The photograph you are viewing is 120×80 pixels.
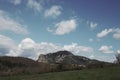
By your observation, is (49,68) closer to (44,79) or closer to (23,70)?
(23,70)

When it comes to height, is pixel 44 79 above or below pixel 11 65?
below

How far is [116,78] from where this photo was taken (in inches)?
803

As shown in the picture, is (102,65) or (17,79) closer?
(17,79)

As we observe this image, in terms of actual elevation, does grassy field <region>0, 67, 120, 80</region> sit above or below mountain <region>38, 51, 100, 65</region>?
below

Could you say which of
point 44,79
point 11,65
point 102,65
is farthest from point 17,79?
point 11,65

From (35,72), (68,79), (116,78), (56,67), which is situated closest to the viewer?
(116,78)

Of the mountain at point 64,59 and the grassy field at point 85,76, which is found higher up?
the mountain at point 64,59

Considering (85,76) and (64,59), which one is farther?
(64,59)

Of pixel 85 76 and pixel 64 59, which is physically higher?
pixel 64 59

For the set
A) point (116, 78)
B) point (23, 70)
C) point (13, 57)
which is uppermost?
point (13, 57)

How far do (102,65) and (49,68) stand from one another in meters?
7.99

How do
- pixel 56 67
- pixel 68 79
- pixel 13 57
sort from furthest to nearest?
pixel 13 57, pixel 56 67, pixel 68 79

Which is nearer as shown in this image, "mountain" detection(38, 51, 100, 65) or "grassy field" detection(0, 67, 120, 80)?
"grassy field" detection(0, 67, 120, 80)

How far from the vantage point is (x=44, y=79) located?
906 inches
